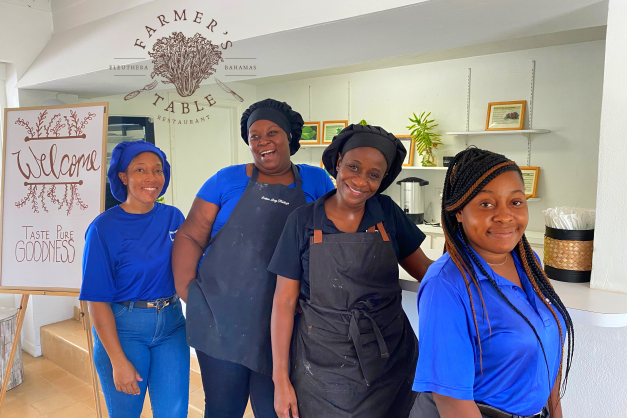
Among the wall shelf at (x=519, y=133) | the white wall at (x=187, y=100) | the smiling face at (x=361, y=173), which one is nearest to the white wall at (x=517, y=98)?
the wall shelf at (x=519, y=133)

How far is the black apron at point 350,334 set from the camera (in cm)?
125

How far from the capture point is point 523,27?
1634 mm

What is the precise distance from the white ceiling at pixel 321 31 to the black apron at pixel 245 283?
0.76 metres

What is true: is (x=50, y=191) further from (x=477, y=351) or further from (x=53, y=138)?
(x=477, y=351)

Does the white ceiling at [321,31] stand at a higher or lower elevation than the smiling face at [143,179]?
higher

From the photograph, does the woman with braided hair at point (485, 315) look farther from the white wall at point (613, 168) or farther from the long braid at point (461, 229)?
the white wall at point (613, 168)

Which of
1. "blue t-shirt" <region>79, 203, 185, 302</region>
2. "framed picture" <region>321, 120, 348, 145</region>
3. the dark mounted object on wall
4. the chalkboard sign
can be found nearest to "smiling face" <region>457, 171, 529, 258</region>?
"blue t-shirt" <region>79, 203, 185, 302</region>

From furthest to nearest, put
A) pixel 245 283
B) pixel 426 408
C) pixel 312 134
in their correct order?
pixel 312 134 → pixel 245 283 → pixel 426 408

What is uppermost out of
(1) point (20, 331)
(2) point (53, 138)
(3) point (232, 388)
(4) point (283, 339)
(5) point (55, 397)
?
(2) point (53, 138)

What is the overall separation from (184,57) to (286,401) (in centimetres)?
194

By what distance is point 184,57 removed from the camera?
245 centimetres

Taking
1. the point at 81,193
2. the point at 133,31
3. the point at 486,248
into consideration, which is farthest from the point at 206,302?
the point at 133,31

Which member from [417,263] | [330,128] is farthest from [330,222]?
[330,128]

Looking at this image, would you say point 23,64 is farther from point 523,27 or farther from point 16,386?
point 523,27
